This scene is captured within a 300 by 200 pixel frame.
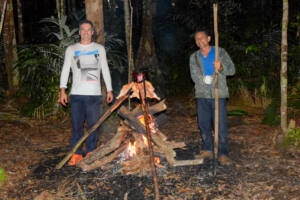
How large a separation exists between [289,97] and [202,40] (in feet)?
10.1

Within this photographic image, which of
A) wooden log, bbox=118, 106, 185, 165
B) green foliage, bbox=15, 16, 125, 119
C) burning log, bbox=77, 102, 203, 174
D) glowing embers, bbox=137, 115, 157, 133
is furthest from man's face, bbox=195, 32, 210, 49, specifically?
green foliage, bbox=15, 16, 125, 119

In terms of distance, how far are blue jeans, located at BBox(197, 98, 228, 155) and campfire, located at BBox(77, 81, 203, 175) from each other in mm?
481

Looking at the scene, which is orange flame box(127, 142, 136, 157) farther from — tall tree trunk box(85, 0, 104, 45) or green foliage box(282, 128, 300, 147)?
green foliage box(282, 128, 300, 147)

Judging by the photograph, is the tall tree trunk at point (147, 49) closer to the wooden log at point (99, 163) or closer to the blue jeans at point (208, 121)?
the blue jeans at point (208, 121)

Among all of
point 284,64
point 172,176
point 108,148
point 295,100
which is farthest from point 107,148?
point 295,100

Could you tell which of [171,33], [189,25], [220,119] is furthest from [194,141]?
[171,33]

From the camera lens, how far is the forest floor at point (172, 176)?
3.92 metres

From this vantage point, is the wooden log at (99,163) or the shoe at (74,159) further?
the shoe at (74,159)

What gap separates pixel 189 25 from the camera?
12.1 m

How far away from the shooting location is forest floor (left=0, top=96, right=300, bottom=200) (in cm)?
392

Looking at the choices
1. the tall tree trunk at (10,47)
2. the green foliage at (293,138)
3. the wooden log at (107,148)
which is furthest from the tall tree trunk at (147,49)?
the green foliage at (293,138)

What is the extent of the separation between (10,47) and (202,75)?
7.18 metres

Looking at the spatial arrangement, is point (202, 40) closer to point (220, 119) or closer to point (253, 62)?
point (220, 119)

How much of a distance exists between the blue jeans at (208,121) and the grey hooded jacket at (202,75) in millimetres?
114
